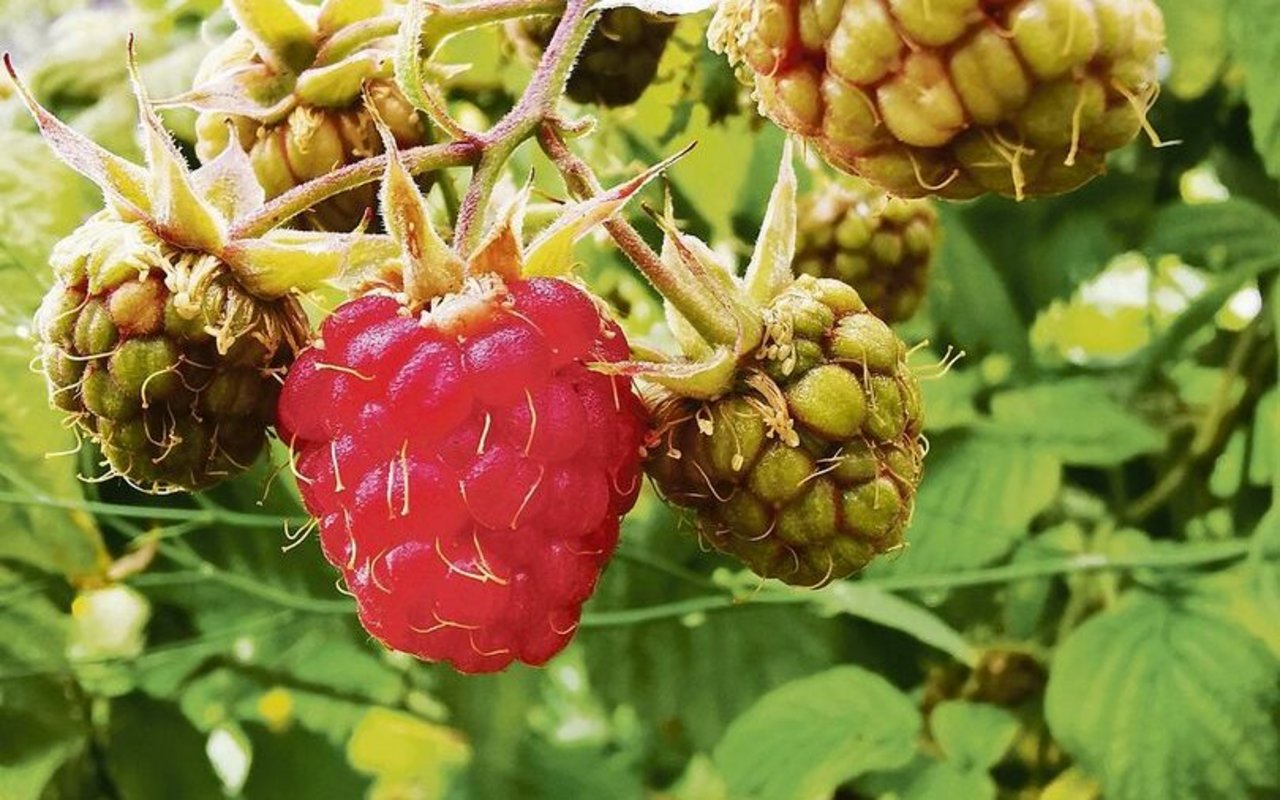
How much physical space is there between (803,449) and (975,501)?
661mm

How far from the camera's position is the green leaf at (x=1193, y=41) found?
1402 mm

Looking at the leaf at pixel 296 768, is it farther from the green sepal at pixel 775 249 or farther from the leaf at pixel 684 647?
the green sepal at pixel 775 249

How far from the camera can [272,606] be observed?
1580 mm

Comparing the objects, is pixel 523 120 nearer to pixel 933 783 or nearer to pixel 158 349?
pixel 158 349

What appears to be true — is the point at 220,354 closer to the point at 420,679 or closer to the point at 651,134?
the point at 651,134

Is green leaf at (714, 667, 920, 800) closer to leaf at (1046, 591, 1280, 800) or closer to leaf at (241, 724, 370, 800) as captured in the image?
leaf at (1046, 591, 1280, 800)

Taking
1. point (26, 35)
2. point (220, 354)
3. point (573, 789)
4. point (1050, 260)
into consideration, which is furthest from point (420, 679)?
point (26, 35)

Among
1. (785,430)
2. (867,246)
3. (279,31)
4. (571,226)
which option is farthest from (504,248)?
(867,246)

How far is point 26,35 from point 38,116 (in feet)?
10.1

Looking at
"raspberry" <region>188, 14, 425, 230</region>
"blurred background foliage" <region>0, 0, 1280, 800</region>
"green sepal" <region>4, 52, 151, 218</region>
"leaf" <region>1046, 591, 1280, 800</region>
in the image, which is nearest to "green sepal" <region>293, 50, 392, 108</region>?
"raspberry" <region>188, 14, 425, 230</region>

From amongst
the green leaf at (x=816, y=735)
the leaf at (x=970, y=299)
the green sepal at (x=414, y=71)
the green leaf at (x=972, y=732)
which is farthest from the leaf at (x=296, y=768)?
the green sepal at (x=414, y=71)

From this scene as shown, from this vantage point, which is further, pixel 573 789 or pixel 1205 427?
pixel 573 789

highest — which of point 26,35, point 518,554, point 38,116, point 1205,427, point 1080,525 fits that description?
point 38,116

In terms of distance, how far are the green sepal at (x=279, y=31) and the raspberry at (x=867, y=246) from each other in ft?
1.55
